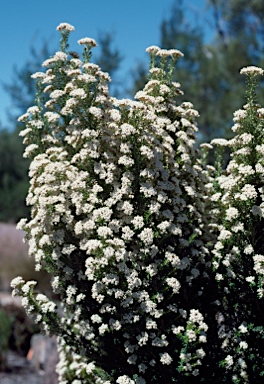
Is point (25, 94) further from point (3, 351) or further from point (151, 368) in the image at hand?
point (151, 368)

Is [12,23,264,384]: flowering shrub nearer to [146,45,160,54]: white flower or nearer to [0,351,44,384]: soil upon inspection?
[146,45,160,54]: white flower

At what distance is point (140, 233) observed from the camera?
340cm

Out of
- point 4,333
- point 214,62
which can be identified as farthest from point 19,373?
point 214,62

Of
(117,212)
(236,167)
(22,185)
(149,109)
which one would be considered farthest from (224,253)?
(22,185)

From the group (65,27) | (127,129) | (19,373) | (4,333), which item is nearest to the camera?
(127,129)

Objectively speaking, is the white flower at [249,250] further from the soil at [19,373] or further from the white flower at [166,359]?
the soil at [19,373]

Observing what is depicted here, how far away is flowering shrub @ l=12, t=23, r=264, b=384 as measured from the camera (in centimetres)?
335

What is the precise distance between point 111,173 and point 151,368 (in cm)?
117

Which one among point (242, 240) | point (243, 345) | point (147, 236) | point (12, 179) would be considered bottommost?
point (243, 345)

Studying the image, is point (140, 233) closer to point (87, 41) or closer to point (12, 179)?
point (87, 41)

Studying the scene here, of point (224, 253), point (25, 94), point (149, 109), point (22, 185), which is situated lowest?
point (224, 253)

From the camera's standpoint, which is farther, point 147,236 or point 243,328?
point 243,328

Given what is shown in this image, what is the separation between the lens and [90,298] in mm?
3607

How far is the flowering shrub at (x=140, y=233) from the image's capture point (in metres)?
3.35
